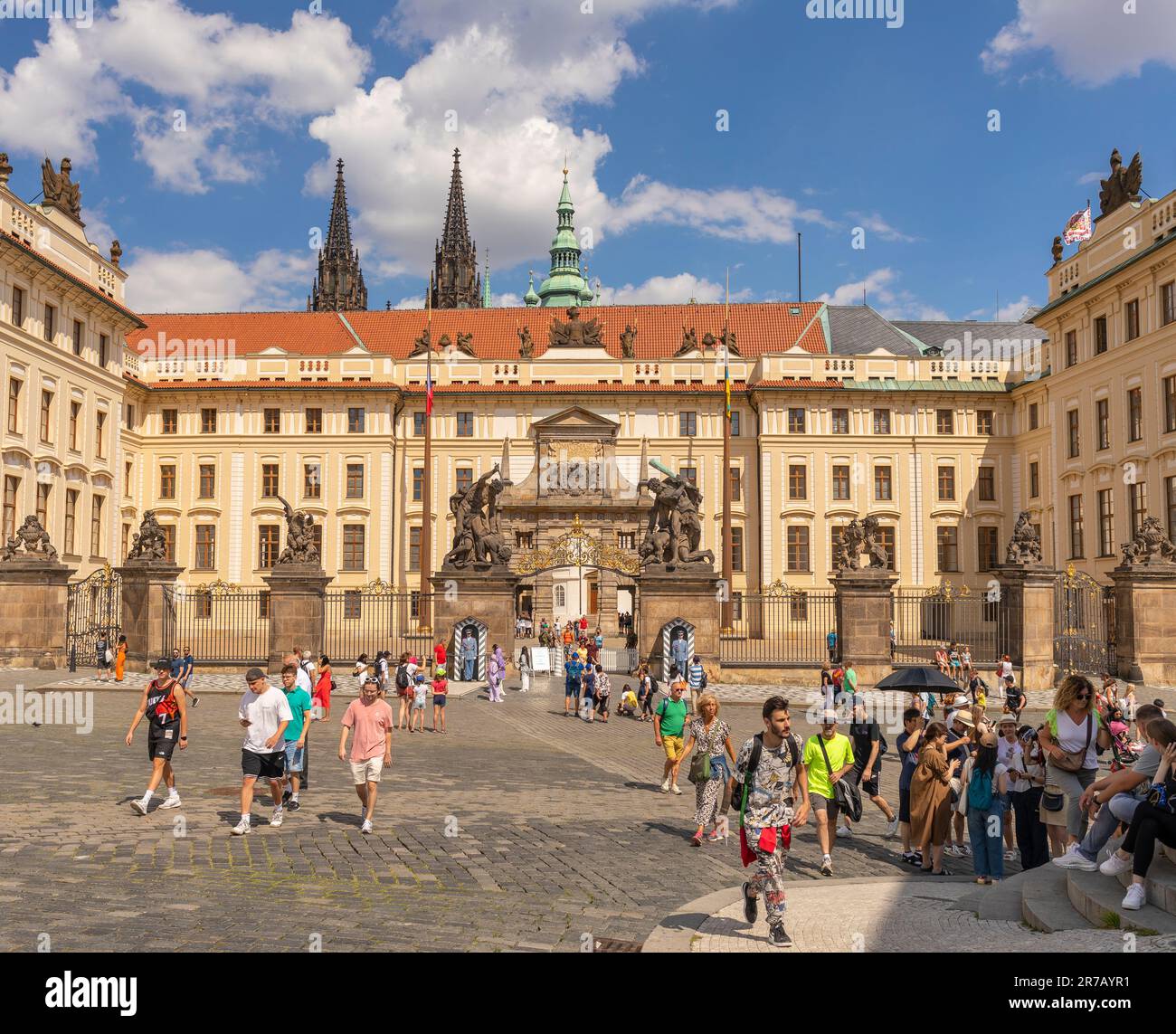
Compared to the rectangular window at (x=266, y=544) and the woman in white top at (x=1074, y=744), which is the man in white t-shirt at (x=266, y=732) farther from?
the rectangular window at (x=266, y=544)

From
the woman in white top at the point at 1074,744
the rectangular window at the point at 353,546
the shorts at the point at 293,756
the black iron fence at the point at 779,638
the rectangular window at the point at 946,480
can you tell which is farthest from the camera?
the rectangular window at the point at 353,546

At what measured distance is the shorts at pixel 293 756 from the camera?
10.4 m

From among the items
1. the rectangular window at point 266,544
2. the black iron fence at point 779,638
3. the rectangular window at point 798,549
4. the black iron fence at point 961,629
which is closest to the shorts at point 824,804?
the black iron fence at point 961,629

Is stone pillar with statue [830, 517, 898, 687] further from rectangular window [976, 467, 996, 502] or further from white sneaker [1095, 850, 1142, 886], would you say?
rectangular window [976, 467, 996, 502]

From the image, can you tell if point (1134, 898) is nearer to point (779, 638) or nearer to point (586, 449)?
point (779, 638)

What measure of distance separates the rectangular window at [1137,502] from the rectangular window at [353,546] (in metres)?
33.1

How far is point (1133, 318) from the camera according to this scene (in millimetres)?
34062

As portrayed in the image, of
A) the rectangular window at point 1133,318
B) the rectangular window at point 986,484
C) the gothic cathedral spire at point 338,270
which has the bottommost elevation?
the rectangular window at point 986,484

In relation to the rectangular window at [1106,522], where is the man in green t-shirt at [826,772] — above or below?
below

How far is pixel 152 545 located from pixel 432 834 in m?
19.3

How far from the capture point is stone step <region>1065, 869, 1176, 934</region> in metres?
6.02

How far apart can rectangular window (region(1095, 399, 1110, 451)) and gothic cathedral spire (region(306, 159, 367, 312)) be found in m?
68.2

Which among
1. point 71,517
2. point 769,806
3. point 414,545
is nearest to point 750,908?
point 769,806
